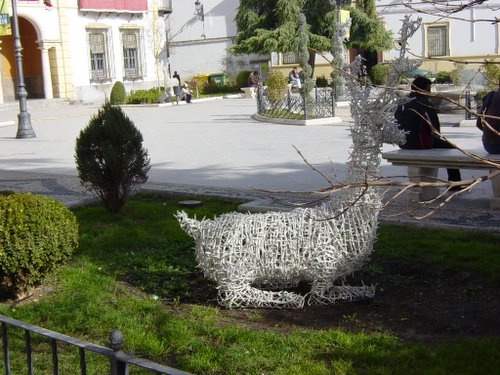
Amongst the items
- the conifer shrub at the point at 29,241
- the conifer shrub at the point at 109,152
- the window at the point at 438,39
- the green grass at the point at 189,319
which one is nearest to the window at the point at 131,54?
the window at the point at 438,39

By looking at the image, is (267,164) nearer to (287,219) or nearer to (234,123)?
(287,219)

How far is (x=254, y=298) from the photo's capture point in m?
5.59

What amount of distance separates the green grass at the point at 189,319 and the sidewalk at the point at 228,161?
105 centimetres

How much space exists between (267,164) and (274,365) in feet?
28.9

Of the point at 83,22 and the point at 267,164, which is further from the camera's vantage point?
the point at 83,22

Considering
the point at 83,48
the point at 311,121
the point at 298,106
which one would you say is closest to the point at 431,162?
the point at 311,121

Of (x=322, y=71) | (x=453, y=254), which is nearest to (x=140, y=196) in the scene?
(x=453, y=254)

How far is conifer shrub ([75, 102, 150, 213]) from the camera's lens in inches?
336

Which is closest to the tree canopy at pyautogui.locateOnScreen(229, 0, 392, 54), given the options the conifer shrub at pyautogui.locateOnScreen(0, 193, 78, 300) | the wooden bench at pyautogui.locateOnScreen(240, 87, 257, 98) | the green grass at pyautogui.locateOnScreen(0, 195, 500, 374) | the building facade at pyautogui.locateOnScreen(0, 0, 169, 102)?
the wooden bench at pyautogui.locateOnScreen(240, 87, 257, 98)

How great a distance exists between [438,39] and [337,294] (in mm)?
38234

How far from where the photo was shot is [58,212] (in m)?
6.16

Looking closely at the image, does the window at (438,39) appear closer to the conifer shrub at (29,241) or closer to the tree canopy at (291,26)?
the tree canopy at (291,26)

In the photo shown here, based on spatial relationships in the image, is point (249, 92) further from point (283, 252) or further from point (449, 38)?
point (283, 252)

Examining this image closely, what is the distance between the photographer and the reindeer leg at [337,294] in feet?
18.5
